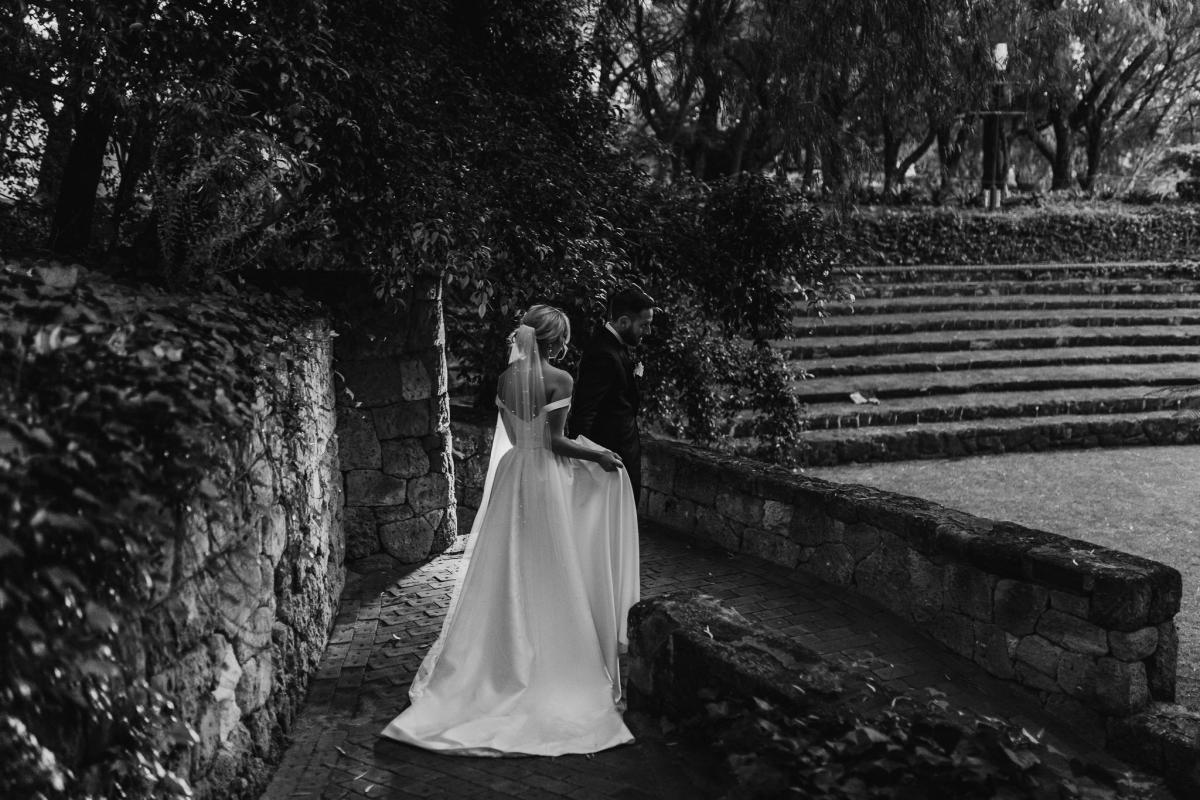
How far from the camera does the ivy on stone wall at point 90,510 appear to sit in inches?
102

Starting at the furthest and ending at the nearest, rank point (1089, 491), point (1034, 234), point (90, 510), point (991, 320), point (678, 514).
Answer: point (1034, 234), point (991, 320), point (1089, 491), point (678, 514), point (90, 510)

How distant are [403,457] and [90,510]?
546cm

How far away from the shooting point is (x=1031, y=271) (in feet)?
75.9

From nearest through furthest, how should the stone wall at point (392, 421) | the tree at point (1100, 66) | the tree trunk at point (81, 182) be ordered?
the tree trunk at point (81, 182)
the stone wall at point (392, 421)
the tree at point (1100, 66)

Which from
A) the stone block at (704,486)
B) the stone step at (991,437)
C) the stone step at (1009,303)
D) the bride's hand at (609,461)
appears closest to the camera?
the bride's hand at (609,461)

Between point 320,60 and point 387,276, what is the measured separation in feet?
4.76

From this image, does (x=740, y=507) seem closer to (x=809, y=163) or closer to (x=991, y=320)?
(x=809, y=163)

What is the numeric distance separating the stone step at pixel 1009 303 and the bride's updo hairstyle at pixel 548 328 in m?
14.0

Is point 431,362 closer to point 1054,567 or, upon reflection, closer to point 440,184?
point 440,184

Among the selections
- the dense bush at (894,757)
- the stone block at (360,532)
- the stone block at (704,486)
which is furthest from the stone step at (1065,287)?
the dense bush at (894,757)

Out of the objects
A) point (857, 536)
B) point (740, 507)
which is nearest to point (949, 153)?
point (740, 507)

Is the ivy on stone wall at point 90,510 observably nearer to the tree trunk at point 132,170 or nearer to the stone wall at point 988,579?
the tree trunk at point 132,170

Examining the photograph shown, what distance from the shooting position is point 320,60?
249 inches

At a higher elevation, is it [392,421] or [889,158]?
[889,158]
